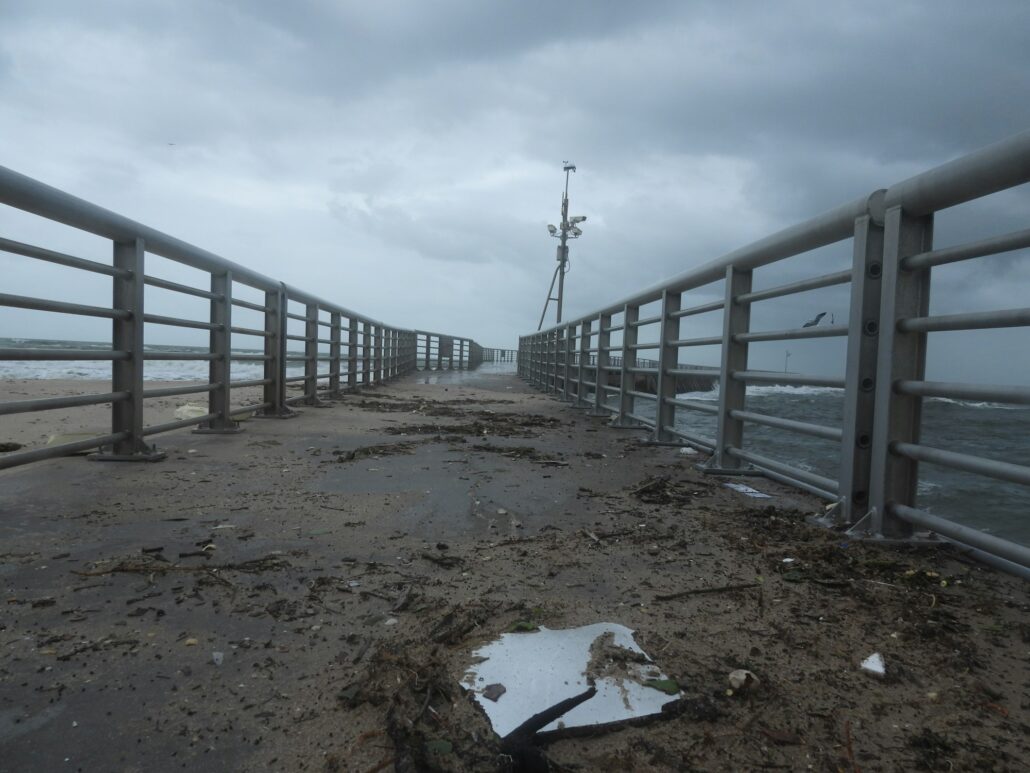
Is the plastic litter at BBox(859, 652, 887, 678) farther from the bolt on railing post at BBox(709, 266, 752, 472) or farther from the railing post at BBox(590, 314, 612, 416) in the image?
the railing post at BBox(590, 314, 612, 416)

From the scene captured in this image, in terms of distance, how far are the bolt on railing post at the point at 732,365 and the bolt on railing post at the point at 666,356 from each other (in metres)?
1.04

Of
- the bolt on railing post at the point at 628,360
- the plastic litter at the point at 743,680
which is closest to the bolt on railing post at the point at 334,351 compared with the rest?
the bolt on railing post at the point at 628,360

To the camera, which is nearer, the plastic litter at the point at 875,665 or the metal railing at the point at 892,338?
the plastic litter at the point at 875,665

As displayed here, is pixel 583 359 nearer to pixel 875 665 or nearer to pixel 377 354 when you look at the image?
pixel 377 354

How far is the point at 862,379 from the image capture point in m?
2.28

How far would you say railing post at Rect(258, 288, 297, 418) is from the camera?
575 centimetres

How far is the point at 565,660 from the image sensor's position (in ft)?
4.16

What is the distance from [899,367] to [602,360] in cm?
467

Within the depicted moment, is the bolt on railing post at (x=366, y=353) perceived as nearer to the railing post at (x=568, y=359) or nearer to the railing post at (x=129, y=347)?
the railing post at (x=568, y=359)

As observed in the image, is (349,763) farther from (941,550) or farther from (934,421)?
(934,421)

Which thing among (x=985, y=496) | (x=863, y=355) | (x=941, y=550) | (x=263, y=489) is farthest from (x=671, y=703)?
(x=985, y=496)

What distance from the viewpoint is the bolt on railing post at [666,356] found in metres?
4.62

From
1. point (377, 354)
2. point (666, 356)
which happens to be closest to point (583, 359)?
point (666, 356)

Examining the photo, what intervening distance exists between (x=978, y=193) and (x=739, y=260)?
1.60 m
